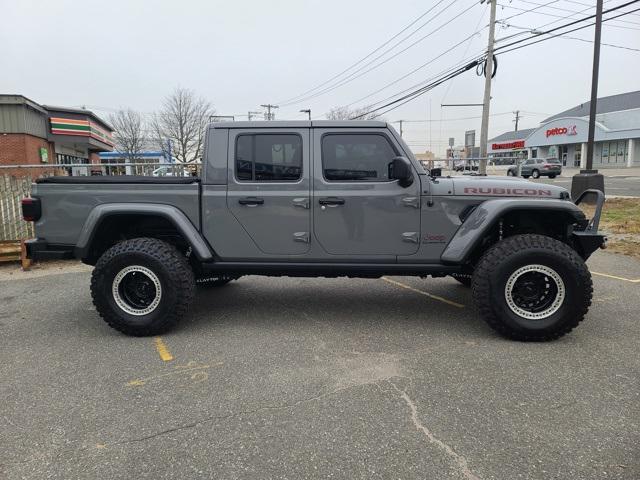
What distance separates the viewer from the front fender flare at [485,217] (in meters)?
4.12

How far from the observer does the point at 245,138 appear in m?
4.49

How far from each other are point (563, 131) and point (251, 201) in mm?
59180

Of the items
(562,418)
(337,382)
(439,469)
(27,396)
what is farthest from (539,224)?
(27,396)

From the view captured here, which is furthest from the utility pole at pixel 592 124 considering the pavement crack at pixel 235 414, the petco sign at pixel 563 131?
the petco sign at pixel 563 131

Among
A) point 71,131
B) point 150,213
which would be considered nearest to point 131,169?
point 150,213

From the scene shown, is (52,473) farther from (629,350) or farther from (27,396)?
(629,350)

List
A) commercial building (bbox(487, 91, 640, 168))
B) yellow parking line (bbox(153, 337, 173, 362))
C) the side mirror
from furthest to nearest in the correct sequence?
commercial building (bbox(487, 91, 640, 168)), the side mirror, yellow parking line (bbox(153, 337, 173, 362))

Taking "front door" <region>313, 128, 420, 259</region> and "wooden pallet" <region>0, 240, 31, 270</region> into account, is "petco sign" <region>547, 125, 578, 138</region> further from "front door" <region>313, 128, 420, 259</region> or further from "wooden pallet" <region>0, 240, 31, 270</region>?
"wooden pallet" <region>0, 240, 31, 270</region>

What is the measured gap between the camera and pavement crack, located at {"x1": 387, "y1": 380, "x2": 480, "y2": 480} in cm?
239

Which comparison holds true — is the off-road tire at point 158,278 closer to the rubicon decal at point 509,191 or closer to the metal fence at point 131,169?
the rubicon decal at point 509,191

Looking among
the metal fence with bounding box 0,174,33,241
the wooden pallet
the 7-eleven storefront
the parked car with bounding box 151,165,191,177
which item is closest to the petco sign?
the 7-eleven storefront

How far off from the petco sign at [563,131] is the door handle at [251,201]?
2262 inches

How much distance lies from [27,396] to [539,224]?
4.59 m

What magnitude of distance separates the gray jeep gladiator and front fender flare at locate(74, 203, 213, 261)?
0.04 feet
